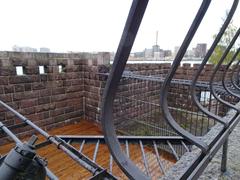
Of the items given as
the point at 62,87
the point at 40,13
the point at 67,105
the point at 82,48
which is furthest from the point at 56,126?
the point at 40,13

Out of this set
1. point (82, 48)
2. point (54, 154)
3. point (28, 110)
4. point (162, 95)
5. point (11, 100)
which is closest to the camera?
point (162, 95)

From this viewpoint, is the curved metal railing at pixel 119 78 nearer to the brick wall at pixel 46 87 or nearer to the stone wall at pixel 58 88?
the brick wall at pixel 46 87

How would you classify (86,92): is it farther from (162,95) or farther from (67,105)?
(162,95)

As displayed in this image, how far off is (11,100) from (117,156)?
325cm

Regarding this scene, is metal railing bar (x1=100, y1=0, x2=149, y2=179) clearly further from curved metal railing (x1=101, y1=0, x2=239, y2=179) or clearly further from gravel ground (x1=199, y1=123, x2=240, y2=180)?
gravel ground (x1=199, y1=123, x2=240, y2=180)

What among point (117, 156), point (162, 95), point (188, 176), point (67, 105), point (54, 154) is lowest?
point (54, 154)

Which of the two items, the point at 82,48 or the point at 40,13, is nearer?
the point at 82,48

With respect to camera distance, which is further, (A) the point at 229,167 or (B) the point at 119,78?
(A) the point at 229,167

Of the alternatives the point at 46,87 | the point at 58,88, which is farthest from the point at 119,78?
the point at 58,88

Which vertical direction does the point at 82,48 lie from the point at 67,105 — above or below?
above

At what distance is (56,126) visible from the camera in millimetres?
3797

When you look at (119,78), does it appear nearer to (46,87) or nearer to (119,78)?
(119,78)

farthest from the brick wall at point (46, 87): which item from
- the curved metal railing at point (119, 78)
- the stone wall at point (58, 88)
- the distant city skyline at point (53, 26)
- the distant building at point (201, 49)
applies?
the curved metal railing at point (119, 78)

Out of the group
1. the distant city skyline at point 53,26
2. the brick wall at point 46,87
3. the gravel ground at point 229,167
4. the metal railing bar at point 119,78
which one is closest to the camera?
the metal railing bar at point 119,78
